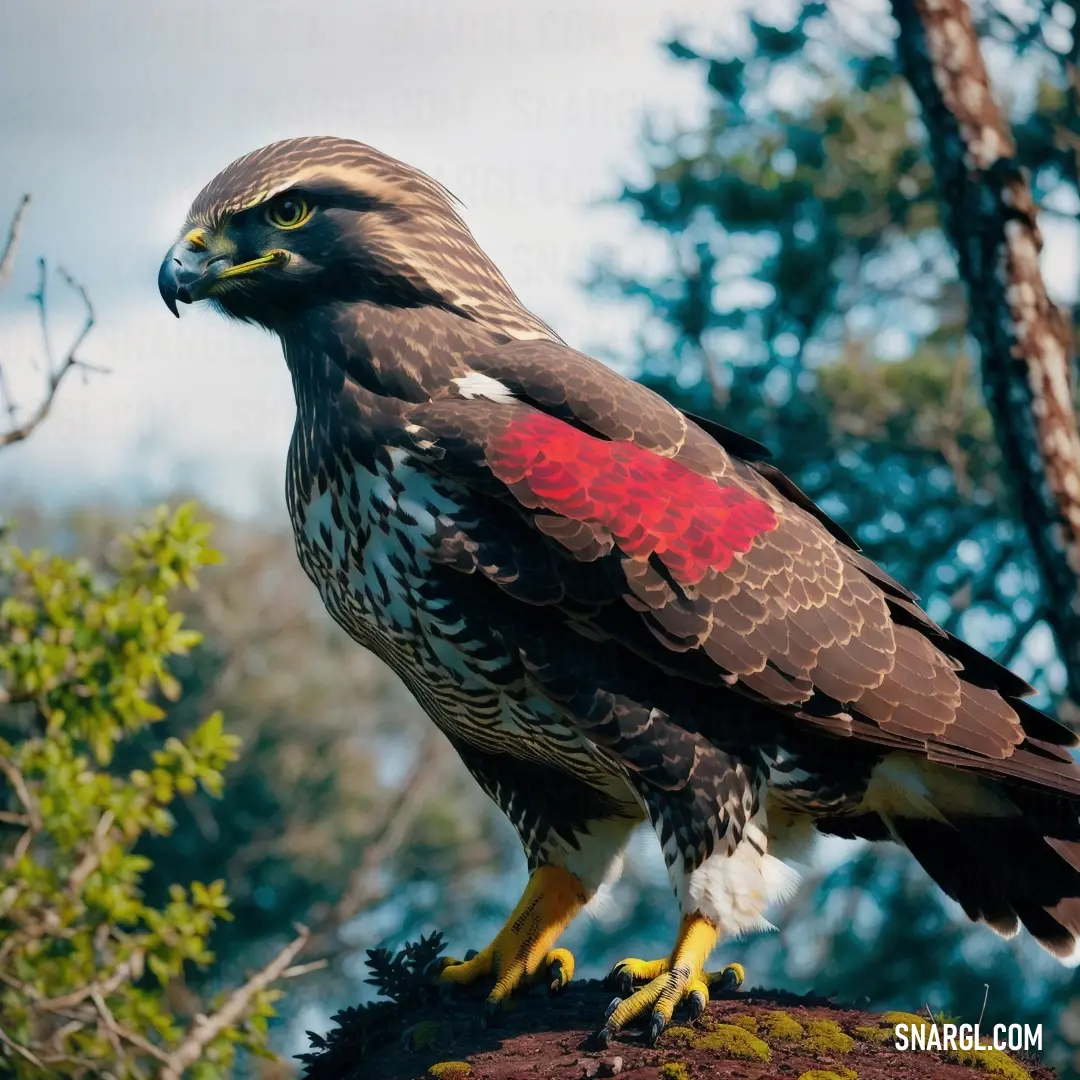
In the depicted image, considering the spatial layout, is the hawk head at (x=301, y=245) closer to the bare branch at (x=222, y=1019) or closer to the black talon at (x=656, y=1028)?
the black talon at (x=656, y=1028)

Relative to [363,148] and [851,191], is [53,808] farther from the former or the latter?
[851,191]

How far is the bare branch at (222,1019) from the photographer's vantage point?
439 centimetres

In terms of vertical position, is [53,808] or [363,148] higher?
[363,148]

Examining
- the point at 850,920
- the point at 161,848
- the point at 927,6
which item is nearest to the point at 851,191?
the point at 927,6

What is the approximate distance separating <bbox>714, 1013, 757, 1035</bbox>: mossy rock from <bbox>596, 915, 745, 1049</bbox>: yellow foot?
0.08 metres

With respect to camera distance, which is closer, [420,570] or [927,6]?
[420,570]

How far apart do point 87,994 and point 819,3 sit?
7152 millimetres

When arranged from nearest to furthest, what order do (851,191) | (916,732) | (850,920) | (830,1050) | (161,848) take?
(830,1050) < (916,732) < (851,191) < (850,920) < (161,848)

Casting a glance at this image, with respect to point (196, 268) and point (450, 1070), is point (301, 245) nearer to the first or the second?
point (196, 268)

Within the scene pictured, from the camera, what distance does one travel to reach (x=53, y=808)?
4.79 meters

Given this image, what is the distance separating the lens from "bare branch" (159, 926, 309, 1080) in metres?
4.39

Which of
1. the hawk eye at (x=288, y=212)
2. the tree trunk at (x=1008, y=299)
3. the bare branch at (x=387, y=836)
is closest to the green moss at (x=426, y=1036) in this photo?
the hawk eye at (x=288, y=212)

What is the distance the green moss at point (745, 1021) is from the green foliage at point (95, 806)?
194 cm

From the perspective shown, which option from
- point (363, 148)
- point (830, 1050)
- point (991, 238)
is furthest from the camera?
point (991, 238)
